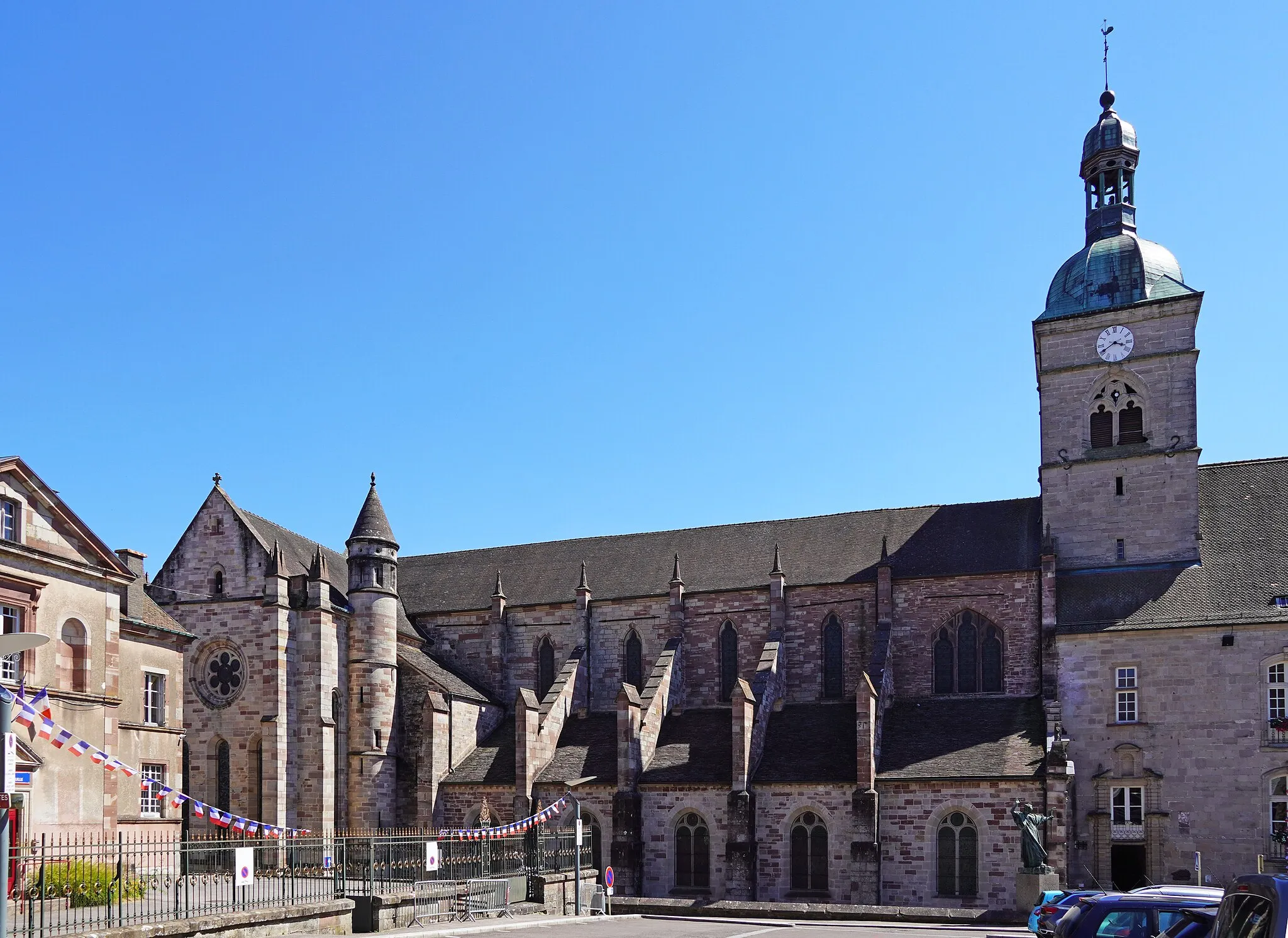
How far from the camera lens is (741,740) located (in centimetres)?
3850

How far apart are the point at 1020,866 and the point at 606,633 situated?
18.7 metres

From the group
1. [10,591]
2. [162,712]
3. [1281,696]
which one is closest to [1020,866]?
[1281,696]

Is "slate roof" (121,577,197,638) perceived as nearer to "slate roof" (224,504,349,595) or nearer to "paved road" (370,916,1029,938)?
"slate roof" (224,504,349,595)

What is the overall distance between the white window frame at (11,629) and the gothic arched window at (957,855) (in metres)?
25.7

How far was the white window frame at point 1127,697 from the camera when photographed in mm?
37219

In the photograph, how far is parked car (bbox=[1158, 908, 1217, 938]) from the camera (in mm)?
11925

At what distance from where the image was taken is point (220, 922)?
1992 cm

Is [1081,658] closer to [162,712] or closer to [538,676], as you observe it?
[538,676]

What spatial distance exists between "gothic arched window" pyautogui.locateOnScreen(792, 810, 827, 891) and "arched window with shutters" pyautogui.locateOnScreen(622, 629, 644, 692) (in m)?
10.4

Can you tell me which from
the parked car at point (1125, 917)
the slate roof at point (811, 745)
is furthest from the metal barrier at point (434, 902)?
the parked car at point (1125, 917)

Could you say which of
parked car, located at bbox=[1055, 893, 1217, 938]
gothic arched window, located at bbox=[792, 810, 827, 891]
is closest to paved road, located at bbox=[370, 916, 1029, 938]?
gothic arched window, located at bbox=[792, 810, 827, 891]

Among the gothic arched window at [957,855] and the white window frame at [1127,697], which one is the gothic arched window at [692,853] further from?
the white window frame at [1127,697]

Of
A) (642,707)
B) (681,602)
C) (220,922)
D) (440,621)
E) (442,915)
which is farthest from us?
(440,621)

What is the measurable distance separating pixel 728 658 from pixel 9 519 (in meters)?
26.0
